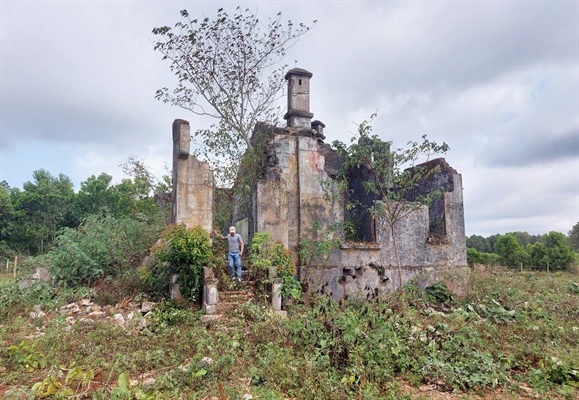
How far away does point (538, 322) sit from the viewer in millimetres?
7727

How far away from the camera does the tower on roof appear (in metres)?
12.6

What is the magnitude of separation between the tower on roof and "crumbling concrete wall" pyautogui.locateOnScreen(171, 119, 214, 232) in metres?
3.61

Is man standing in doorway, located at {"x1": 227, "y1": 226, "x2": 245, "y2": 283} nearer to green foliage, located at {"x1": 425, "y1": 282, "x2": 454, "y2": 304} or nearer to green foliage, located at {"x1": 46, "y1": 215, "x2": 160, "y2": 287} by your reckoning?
green foliage, located at {"x1": 46, "y1": 215, "x2": 160, "y2": 287}

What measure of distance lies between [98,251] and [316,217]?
5245 millimetres

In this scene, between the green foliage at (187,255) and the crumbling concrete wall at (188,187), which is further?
the crumbling concrete wall at (188,187)

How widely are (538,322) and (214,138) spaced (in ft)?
32.6

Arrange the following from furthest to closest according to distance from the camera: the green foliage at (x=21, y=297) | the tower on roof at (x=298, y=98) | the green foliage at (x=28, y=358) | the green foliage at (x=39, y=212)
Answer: the green foliage at (x=39, y=212) < the tower on roof at (x=298, y=98) < the green foliage at (x=21, y=297) < the green foliage at (x=28, y=358)

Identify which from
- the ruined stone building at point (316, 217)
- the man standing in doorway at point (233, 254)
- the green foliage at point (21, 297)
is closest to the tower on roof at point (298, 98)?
the ruined stone building at point (316, 217)

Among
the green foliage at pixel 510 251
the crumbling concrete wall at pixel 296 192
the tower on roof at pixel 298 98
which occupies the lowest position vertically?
the green foliage at pixel 510 251

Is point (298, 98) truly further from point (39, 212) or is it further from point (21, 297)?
point (39, 212)

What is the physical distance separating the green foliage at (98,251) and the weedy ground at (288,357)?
1696 mm

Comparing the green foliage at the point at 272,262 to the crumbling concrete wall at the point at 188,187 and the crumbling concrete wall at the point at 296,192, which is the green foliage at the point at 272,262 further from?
the crumbling concrete wall at the point at 188,187

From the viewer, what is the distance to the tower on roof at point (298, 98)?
12639mm

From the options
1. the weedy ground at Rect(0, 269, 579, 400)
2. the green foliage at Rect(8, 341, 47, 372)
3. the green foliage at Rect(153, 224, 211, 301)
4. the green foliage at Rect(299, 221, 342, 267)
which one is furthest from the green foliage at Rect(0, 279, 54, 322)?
the green foliage at Rect(299, 221, 342, 267)
